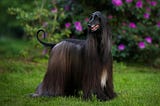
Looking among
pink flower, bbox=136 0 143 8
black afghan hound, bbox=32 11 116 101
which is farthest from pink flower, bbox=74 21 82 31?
black afghan hound, bbox=32 11 116 101

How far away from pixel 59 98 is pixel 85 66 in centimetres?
73

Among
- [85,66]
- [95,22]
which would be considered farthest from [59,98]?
[95,22]

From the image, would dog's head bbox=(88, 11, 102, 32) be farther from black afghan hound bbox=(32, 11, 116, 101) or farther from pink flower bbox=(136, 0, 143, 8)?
pink flower bbox=(136, 0, 143, 8)

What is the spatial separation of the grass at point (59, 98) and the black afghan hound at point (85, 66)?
0.23m

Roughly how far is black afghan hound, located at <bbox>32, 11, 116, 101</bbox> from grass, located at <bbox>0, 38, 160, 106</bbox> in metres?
0.23

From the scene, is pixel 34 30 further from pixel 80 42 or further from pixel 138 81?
pixel 80 42

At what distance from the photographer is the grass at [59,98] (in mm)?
7352

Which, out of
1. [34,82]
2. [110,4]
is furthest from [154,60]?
[34,82]

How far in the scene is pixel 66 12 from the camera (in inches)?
518

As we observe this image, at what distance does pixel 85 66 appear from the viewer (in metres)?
7.50

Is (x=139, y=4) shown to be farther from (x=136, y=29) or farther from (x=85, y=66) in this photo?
(x=85, y=66)

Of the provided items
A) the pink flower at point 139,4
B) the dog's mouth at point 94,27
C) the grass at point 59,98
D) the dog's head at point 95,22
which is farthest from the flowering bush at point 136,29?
the dog's mouth at point 94,27

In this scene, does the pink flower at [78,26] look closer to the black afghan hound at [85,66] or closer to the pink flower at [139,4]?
the pink flower at [139,4]

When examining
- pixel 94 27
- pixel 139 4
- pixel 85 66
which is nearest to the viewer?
pixel 94 27
